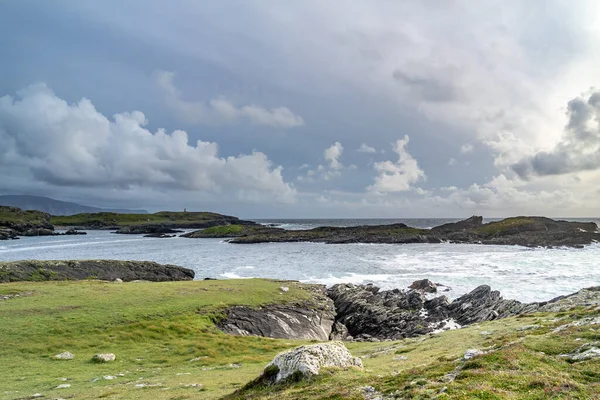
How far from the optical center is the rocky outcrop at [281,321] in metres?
42.4

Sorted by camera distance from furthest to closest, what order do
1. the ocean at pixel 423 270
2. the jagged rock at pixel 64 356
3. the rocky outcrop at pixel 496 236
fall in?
the rocky outcrop at pixel 496 236
the ocean at pixel 423 270
the jagged rock at pixel 64 356

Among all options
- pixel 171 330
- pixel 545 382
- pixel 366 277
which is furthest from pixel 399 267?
pixel 545 382

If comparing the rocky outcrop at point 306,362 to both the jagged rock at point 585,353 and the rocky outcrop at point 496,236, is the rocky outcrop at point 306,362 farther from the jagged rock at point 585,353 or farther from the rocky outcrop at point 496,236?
the rocky outcrop at point 496,236

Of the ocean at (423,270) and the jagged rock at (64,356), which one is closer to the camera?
the jagged rock at (64,356)

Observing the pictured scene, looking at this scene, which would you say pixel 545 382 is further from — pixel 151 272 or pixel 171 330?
pixel 151 272

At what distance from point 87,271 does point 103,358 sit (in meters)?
52.9

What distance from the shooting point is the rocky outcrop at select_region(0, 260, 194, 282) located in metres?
63.9

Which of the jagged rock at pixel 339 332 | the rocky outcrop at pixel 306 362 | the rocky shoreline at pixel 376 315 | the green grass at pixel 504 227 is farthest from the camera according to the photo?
the green grass at pixel 504 227

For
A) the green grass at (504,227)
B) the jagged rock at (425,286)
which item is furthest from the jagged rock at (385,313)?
the green grass at (504,227)

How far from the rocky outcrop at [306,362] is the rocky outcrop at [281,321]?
25.6 m

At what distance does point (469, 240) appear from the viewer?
17075cm

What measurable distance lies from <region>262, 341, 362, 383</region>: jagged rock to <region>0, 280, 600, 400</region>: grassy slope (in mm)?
804

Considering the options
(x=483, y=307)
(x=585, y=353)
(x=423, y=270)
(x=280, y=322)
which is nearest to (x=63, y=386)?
(x=280, y=322)

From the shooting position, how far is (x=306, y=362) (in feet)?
53.7
